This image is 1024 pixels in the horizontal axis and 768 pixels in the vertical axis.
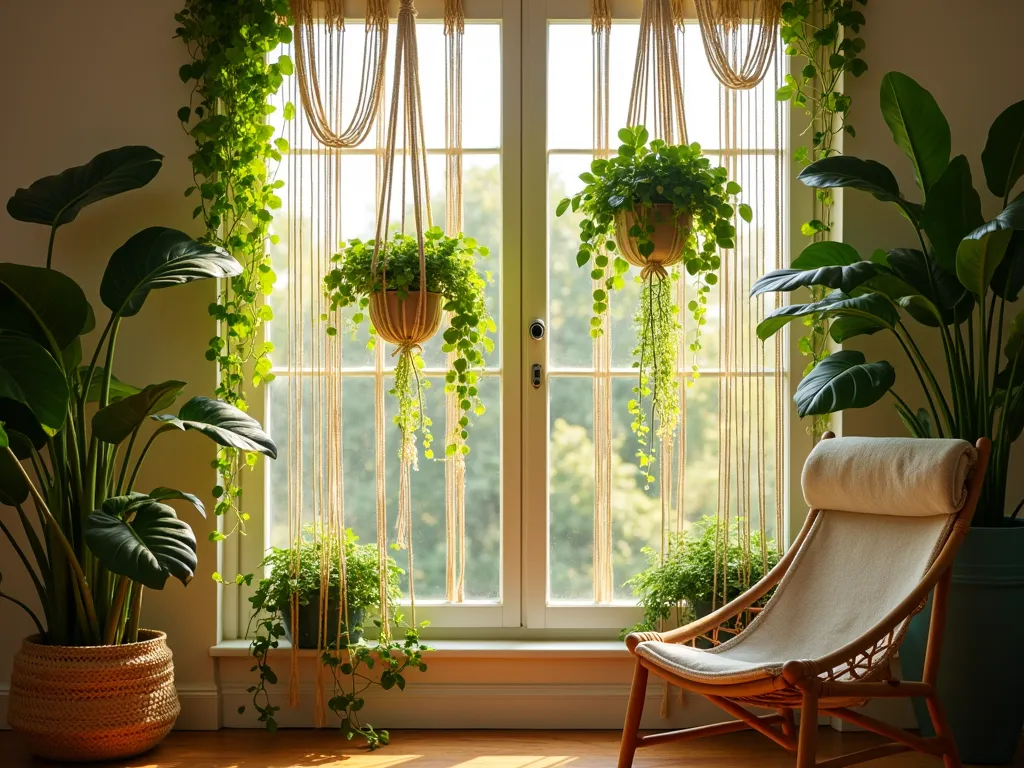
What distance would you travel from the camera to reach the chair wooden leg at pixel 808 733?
1859 millimetres

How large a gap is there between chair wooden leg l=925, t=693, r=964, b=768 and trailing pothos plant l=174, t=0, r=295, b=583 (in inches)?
78.3

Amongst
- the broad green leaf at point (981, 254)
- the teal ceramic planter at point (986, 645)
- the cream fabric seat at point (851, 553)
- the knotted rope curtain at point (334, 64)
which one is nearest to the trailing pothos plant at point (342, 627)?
the cream fabric seat at point (851, 553)

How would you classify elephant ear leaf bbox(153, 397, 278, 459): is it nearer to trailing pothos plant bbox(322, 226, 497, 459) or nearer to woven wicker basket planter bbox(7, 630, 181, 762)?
trailing pothos plant bbox(322, 226, 497, 459)

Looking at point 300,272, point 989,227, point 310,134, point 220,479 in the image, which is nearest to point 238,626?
point 220,479

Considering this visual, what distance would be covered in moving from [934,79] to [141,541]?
2753mm

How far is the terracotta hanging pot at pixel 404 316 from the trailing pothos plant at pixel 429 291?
0.02 meters

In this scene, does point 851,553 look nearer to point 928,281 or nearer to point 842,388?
point 842,388

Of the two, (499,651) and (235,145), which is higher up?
(235,145)

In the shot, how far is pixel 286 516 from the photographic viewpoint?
3184mm

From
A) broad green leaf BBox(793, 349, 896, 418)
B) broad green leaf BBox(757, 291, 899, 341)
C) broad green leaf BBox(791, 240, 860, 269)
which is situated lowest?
broad green leaf BBox(793, 349, 896, 418)

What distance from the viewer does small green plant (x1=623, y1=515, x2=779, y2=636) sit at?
9.71 ft

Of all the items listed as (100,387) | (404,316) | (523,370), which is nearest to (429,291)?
(404,316)

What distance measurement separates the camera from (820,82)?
307 centimetres

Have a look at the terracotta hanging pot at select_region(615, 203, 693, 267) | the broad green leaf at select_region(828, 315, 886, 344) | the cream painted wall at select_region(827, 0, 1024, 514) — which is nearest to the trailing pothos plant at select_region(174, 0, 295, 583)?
the terracotta hanging pot at select_region(615, 203, 693, 267)
